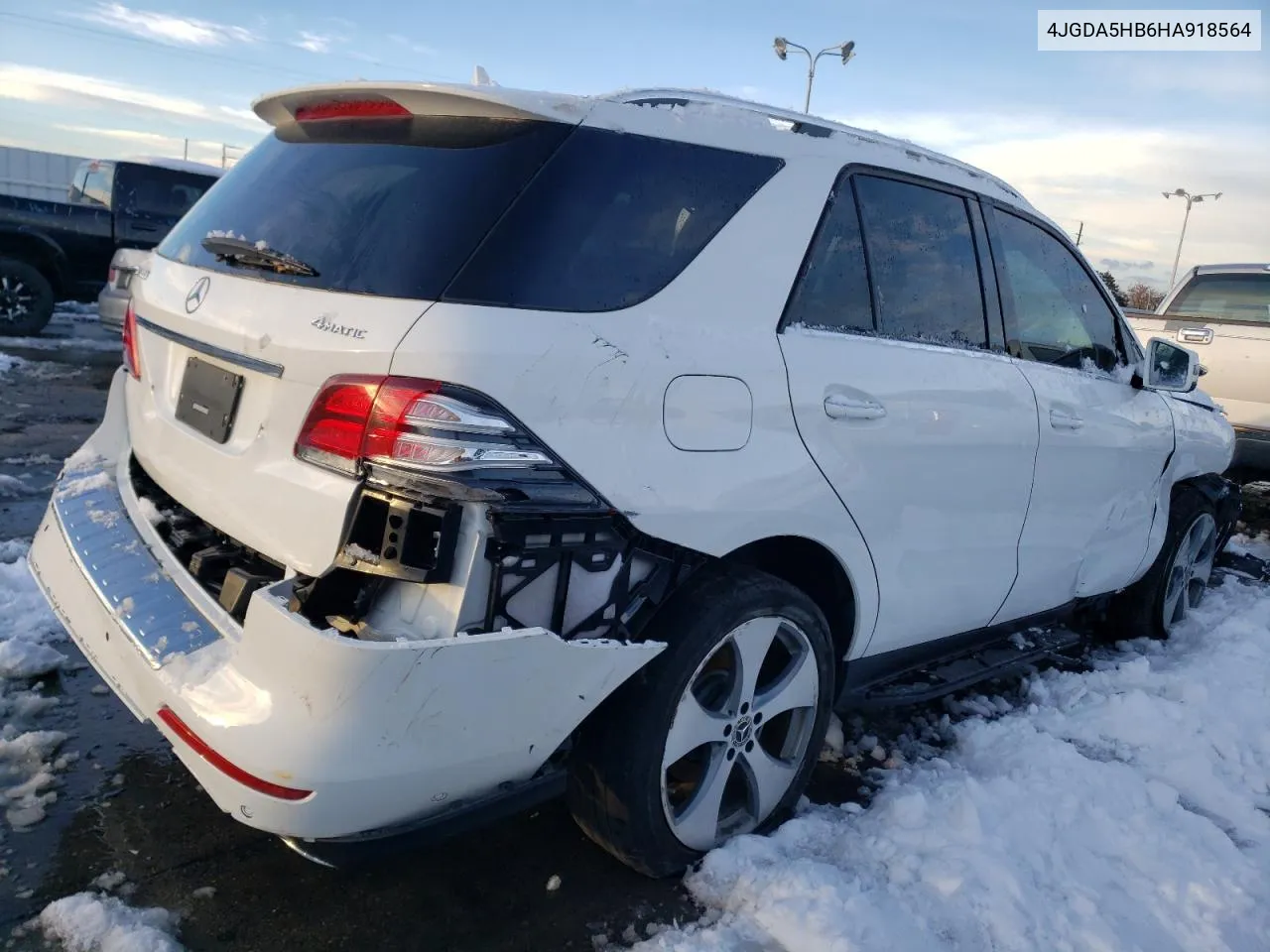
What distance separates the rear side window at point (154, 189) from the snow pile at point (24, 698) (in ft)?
25.5

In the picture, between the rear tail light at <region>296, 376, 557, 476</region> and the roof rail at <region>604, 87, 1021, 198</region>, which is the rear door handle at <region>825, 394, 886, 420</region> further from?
the rear tail light at <region>296, 376, 557, 476</region>

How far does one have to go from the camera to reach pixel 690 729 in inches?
96.8

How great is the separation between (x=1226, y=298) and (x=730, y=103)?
7717 mm

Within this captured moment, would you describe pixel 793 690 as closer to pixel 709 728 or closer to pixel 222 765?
pixel 709 728

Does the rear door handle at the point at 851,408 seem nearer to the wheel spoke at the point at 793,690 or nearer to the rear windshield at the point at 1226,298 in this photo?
the wheel spoke at the point at 793,690

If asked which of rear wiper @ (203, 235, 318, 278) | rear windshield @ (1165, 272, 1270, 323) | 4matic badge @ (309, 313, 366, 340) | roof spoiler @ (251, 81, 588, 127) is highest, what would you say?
rear windshield @ (1165, 272, 1270, 323)

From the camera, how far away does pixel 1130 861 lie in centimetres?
280

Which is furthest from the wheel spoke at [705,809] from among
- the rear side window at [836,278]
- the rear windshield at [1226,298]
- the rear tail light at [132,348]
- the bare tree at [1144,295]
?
the bare tree at [1144,295]

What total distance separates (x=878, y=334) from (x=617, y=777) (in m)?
1.42

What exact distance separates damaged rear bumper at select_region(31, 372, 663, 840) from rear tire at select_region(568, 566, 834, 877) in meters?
0.17

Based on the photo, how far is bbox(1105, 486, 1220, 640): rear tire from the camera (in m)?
4.82

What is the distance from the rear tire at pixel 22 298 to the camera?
10031 millimetres

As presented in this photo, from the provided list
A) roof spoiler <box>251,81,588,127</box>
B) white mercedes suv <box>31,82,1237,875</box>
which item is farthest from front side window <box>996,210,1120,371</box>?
roof spoiler <box>251,81,588,127</box>

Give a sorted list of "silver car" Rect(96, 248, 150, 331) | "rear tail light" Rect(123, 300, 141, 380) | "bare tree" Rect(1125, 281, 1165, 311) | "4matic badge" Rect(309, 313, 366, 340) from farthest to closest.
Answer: "bare tree" Rect(1125, 281, 1165, 311) < "silver car" Rect(96, 248, 150, 331) < "rear tail light" Rect(123, 300, 141, 380) < "4matic badge" Rect(309, 313, 366, 340)
